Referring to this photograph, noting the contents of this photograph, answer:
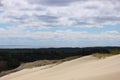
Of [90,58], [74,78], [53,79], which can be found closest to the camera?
[74,78]

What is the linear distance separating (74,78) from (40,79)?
2308mm

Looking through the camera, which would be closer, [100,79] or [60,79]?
[100,79]

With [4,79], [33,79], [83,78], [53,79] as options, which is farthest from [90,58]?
[83,78]

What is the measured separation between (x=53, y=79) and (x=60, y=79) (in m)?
0.53

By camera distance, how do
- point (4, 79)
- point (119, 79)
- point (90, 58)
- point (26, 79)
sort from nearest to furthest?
point (119, 79) < point (26, 79) < point (4, 79) < point (90, 58)

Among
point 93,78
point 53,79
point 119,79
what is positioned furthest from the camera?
point 53,79

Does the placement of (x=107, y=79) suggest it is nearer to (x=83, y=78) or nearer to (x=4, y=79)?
(x=83, y=78)

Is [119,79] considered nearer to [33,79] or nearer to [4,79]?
[33,79]

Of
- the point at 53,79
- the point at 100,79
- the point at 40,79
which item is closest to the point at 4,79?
the point at 40,79

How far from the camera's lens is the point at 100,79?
8.61 m

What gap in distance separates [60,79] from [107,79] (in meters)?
1.97

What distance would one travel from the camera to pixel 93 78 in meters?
8.86

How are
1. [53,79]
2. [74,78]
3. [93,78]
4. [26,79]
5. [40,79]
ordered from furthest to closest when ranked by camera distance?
1. [26,79]
2. [40,79]
3. [53,79]
4. [74,78]
5. [93,78]

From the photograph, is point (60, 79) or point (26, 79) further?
point (26, 79)
